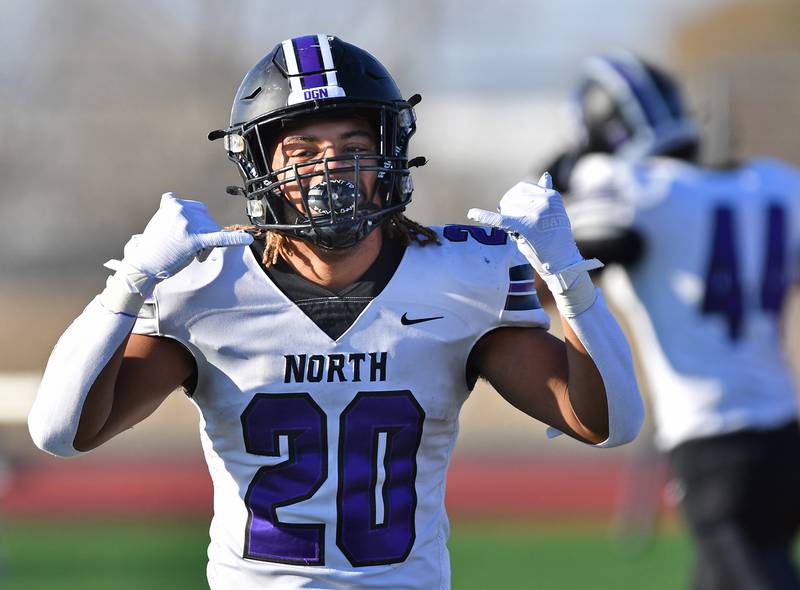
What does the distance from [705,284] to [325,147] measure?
2095mm

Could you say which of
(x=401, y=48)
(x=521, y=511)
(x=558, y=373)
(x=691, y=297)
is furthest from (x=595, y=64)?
(x=401, y=48)

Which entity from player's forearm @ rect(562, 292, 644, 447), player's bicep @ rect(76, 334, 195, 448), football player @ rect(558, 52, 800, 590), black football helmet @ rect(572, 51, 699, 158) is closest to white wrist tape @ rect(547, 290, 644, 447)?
player's forearm @ rect(562, 292, 644, 447)

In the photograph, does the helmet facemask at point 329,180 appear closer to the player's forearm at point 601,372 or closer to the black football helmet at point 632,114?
the player's forearm at point 601,372

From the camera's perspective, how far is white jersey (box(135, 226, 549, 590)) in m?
2.66

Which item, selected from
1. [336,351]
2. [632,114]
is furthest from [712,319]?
[336,351]

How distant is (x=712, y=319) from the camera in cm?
446

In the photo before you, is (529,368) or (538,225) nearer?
(538,225)

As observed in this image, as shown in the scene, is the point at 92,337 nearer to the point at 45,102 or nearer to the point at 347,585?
the point at 347,585

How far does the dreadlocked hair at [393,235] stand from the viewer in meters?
2.78

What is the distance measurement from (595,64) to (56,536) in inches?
179

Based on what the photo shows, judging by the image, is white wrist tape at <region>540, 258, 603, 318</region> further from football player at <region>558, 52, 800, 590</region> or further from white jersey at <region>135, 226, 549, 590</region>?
football player at <region>558, 52, 800, 590</region>

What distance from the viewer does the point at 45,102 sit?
15.3m

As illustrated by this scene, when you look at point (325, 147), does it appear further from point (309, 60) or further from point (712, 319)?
point (712, 319)

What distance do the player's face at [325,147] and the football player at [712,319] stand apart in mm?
1783
